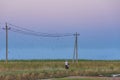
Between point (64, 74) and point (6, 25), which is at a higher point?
point (6, 25)

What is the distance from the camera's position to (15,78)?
Answer: 89.1 ft

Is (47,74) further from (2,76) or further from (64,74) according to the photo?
(2,76)

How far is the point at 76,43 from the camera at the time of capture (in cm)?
5900

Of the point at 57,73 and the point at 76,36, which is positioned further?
Result: the point at 76,36

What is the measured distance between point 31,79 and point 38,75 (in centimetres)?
213

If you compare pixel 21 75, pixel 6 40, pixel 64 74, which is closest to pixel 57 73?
pixel 64 74

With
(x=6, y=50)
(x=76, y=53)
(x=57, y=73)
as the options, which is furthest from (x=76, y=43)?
(x=57, y=73)

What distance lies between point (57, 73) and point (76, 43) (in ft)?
90.9

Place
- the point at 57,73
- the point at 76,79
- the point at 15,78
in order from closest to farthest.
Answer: the point at 76,79
the point at 15,78
the point at 57,73

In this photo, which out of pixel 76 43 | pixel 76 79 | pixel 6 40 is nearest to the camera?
pixel 76 79

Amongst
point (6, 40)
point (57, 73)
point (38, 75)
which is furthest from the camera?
point (6, 40)

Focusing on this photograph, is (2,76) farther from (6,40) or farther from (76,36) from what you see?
(76,36)

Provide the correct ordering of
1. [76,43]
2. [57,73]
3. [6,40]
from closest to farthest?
[57,73]
[6,40]
[76,43]

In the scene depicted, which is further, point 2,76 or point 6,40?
point 6,40
